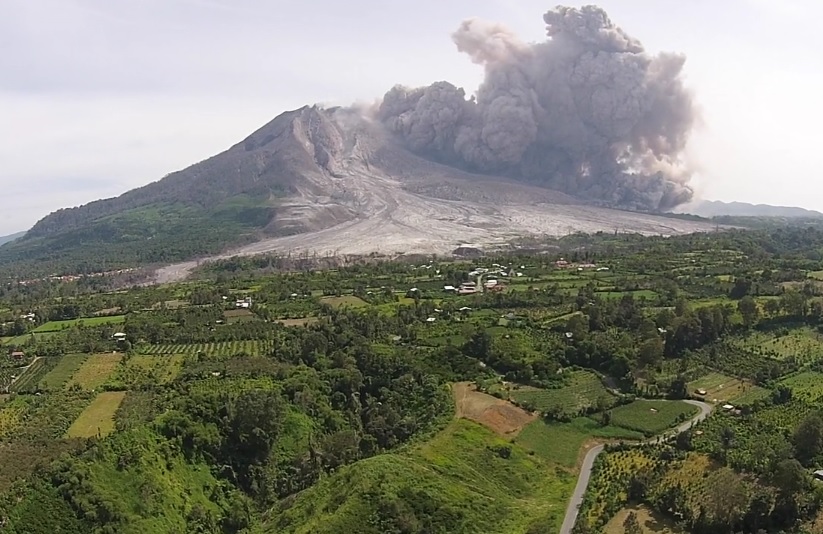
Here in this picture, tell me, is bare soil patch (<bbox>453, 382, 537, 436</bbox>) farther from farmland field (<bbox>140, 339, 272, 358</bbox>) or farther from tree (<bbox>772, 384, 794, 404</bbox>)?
farmland field (<bbox>140, 339, 272, 358</bbox>)

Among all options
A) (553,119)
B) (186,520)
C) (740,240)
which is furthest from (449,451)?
(553,119)

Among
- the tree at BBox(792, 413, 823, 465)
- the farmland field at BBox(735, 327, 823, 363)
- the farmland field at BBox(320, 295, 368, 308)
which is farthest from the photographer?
the farmland field at BBox(320, 295, 368, 308)

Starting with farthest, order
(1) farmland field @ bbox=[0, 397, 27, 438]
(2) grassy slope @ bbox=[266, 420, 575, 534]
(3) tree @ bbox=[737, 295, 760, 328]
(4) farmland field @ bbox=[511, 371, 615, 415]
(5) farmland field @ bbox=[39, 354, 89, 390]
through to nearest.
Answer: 1. (3) tree @ bbox=[737, 295, 760, 328]
2. (5) farmland field @ bbox=[39, 354, 89, 390]
3. (4) farmland field @ bbox=[511, 371, 615, 415]
4. (1) farmland field @ bbox=[0, 397, 27, 438]
5. (2) grassy slope @ bbox=[266, 420, 575, 534]

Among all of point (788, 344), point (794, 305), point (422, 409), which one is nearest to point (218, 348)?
point (422, 409)

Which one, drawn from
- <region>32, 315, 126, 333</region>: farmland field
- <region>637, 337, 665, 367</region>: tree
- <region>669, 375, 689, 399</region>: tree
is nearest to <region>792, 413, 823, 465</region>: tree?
<region>669, 375, 689, 399</region>: tree

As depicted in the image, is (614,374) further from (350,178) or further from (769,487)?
(350,178)

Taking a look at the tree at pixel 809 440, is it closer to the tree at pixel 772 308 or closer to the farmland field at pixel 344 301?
the tree at pixel 772 308
